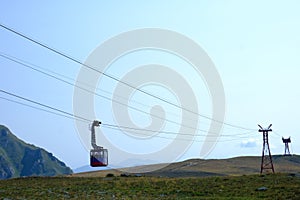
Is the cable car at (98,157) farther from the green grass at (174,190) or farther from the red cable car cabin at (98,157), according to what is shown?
the green grass at (174,190)

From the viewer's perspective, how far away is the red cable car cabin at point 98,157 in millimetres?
63409

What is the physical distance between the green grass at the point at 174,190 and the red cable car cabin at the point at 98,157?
24.6 ft

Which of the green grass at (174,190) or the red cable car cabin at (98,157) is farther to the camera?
the red cable car cabin at (98,157)

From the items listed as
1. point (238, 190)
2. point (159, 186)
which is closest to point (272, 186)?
point (238, 190)

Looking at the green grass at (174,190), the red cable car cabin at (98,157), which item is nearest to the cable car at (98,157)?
the red cable car cabin at (98,157)

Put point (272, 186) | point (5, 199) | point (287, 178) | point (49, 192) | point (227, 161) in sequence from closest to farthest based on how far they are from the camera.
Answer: point (5, 199) → point (49, 192) → point (272, 186) → point (287, 178) → point (227, 161)

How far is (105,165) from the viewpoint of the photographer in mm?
63812

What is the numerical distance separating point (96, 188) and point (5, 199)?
13437mm

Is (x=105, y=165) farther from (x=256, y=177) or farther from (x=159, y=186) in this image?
(x=256, y=177)

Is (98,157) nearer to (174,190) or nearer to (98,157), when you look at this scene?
(98,157)

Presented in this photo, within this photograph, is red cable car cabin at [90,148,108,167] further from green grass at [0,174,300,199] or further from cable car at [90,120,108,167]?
green grass at [0,174,300,199]

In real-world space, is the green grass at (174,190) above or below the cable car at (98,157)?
below

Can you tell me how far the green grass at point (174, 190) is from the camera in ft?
139

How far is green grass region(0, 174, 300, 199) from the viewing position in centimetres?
4225
